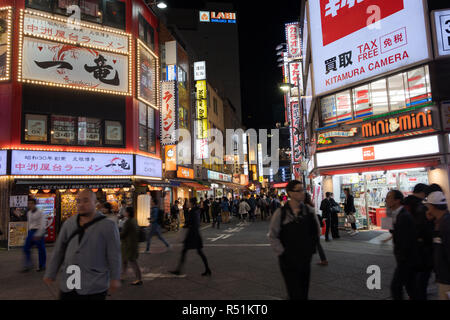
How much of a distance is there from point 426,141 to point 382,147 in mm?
1756

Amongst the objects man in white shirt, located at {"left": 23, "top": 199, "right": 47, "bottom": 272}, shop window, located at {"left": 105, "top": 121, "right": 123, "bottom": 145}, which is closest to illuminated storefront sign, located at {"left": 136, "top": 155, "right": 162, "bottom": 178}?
shop window, located at {"left": 105, "top": 121, "right": 123, "bottom": 145}

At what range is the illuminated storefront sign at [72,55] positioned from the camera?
15.7m

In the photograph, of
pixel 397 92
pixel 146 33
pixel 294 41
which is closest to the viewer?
pixel 397 92

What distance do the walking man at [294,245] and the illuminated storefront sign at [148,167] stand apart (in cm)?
1509

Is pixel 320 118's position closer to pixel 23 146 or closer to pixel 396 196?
pixel 396 196

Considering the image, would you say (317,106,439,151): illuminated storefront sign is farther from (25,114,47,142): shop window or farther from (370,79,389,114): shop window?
(25,114,47,142): shop window

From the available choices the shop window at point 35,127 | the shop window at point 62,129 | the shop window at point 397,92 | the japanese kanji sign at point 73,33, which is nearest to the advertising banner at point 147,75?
the japanese kanji sign at point 73,33

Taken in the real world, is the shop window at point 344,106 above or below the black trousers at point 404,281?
above

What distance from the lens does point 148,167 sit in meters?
19.4

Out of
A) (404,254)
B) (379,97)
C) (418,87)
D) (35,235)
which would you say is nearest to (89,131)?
(35,235)

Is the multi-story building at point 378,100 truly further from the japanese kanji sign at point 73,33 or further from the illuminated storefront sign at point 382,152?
the japanese kanji sign at point 73,33

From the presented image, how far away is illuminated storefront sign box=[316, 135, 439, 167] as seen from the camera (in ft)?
41.0

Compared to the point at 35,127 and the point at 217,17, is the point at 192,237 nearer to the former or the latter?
the point at 35,127

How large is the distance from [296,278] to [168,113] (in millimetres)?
18428
